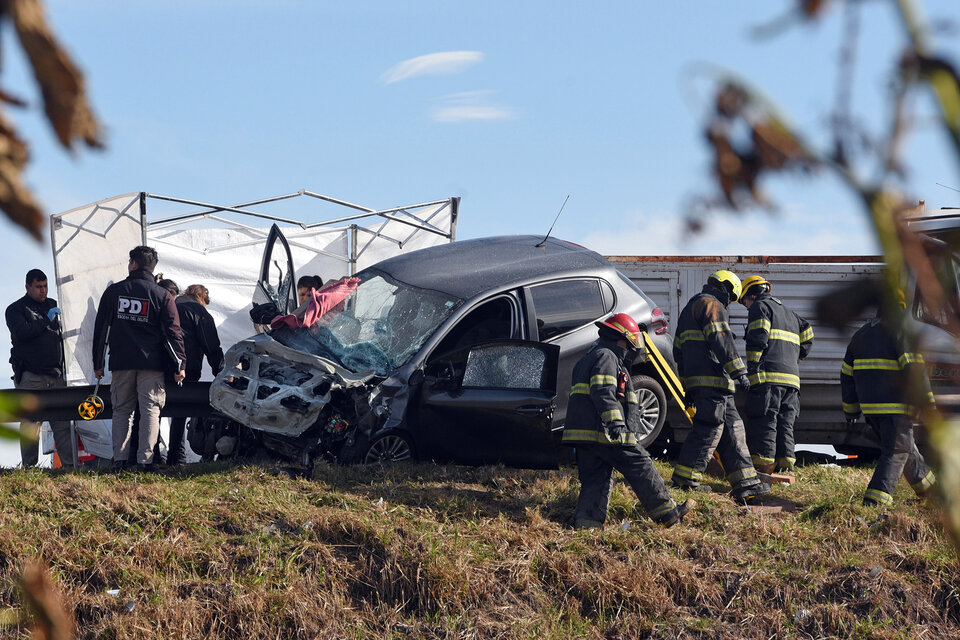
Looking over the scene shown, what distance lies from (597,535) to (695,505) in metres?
0.95

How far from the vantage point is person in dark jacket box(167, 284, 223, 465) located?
30.1ft

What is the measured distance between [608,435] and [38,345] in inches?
240

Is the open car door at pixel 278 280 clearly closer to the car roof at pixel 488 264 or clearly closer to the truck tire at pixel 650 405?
the car roof at pixel 488 264

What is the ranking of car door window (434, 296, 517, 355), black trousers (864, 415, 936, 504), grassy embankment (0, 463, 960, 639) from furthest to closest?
car door window (434, 296, 517, 355)
black trousers (864, 415, 936, 504)
grassy embankment (0, 463, 960, 639)

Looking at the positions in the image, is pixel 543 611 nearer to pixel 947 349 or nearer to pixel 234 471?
pixel 234 471

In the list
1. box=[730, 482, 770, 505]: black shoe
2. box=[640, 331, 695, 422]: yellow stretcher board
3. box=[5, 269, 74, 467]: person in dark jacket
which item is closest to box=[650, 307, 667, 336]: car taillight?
box=[640, 331, 695, 422]: yellow stretcher board

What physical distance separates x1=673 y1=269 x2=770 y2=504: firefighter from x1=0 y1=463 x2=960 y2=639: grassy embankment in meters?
0.51

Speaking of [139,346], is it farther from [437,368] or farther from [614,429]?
[614,429]

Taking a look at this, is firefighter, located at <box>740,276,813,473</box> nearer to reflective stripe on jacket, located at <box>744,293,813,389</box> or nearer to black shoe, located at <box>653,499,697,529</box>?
reflective stripe on jacket, located at <box>744,293,813,389</box>

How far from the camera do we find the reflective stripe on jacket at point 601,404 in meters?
6.66

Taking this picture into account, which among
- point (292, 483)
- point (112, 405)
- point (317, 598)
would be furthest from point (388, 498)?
point (112, 405)

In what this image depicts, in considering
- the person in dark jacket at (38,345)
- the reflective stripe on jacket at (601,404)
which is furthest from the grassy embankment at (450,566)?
the person in dark jacket at (38,345)

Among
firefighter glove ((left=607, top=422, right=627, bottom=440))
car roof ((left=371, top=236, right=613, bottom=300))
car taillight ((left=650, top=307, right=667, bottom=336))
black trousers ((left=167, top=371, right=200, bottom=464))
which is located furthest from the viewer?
black trousers ((left=167, top=371, right=200, bottom=464))

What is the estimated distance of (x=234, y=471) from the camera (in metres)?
7.69
